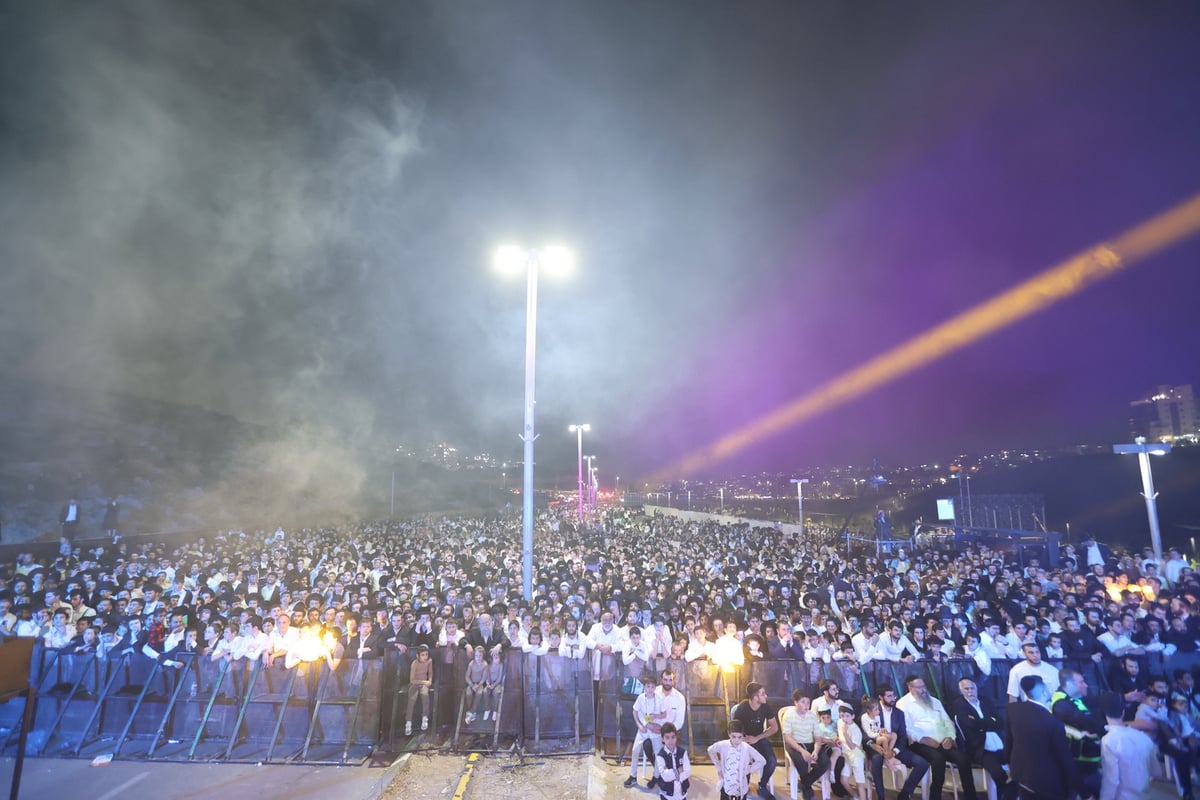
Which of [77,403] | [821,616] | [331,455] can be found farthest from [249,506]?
[821,616]

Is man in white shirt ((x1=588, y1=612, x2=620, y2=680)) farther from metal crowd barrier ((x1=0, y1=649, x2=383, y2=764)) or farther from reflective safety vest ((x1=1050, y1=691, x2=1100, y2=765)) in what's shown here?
reflective safety vest ((x1=1050, y1=691, x2=1100, y2=765))

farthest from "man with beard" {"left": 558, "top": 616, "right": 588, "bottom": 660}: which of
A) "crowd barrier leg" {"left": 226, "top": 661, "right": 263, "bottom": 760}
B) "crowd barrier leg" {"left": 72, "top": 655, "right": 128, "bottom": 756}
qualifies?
"crowd barrier leg" {"left": 72, "top": 655, "right": 128, "bottom": 756}

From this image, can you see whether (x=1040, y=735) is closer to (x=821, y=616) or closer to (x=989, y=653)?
(x=989, y=653)

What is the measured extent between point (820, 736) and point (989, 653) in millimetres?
3966

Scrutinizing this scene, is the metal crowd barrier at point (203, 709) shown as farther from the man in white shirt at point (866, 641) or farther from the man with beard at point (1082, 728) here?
the man with beard at point (1082, 728)

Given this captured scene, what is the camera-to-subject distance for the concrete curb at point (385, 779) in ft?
20.9

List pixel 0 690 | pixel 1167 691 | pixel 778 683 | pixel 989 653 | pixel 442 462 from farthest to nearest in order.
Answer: pixel 442 462, pixel 989 653, pixel 778 683, pixel 1167 691, pixel 0 690

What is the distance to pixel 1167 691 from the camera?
578 centimetres

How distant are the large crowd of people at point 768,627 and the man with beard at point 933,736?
2 centimetres

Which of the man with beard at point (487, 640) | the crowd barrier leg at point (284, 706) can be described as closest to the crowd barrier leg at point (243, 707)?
the crowd barrier leg at point (284, 706)

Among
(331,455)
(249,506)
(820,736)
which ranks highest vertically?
(331,455)

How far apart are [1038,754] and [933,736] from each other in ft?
3.85

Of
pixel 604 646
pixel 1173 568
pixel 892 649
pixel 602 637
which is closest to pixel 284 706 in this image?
pixel 604 646

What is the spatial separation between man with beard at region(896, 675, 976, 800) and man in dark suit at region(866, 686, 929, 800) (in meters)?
0.10
